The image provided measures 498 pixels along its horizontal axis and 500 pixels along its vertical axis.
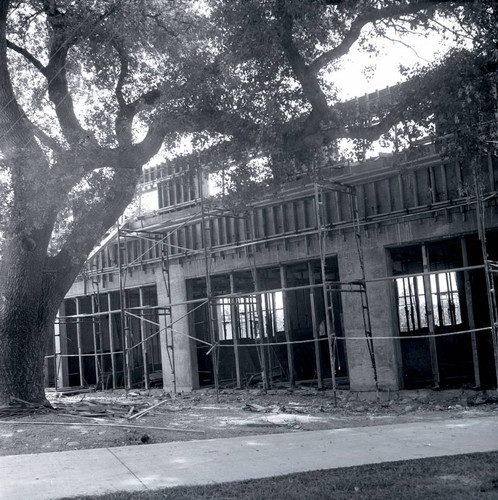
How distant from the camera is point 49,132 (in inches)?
639

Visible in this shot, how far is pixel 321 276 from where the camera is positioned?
21.0 metres

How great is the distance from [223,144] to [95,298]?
1367 centimetres

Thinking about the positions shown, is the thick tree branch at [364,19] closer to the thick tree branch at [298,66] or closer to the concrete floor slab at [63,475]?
the thick tree branch at [298,66]

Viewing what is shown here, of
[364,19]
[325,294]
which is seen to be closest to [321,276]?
[325,294]

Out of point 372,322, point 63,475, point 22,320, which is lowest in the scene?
point 63,475

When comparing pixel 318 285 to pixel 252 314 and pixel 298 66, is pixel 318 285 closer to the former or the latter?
pixel 298 66

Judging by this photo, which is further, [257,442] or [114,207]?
[114,207]

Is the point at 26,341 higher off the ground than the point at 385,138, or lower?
lower

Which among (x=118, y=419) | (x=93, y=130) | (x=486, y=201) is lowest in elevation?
(x=118, y=419)

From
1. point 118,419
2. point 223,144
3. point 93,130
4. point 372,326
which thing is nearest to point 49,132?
point 93,130

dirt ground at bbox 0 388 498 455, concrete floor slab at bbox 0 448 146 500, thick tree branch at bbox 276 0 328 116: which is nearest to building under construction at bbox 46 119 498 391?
dirt ground at bbox 0 388 498 455

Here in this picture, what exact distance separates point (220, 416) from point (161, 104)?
22.4ft

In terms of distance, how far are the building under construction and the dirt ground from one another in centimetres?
63

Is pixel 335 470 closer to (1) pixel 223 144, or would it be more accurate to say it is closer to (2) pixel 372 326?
(1) pixel 223 144
